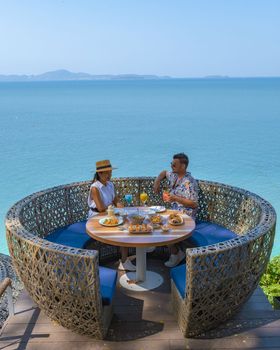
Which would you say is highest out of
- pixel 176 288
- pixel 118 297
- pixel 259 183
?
pixel 176 288

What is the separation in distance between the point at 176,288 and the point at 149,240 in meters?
0.57

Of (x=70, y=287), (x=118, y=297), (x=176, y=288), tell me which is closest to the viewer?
(x=70, y=287)

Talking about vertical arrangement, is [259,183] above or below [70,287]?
below

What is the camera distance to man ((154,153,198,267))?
5.05 meters

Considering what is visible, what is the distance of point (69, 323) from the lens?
12.1 feet

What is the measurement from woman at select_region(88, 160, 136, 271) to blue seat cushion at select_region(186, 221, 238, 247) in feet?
3.03

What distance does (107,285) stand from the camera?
12.2 feet

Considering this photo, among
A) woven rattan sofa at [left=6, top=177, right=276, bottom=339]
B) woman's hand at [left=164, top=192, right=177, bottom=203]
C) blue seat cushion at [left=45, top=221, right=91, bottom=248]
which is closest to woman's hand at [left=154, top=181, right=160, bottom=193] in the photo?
woman's hand at [left=164, top=192, right=177, bottom=203]

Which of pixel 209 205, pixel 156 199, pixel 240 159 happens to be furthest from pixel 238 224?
pixel 240 159

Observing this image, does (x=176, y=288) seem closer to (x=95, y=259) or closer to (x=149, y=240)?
(x=149, y=240)

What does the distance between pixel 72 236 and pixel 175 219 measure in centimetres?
151

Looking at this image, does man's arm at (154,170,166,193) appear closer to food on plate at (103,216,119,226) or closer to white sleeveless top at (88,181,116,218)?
white sleeveless top at (88,181,116,218)

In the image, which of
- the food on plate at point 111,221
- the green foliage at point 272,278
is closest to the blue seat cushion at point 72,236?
the food on plate at point 111,221

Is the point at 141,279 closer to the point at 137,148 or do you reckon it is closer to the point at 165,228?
the point at 165,228
